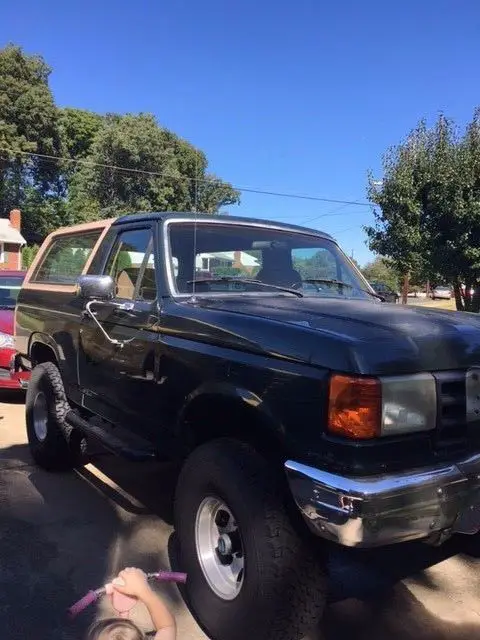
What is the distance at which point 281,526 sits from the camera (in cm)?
245

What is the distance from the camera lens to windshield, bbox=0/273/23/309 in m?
8.21

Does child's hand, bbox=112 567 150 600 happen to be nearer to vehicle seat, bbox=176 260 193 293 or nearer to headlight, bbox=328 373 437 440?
headlight, bbox=328 373 437 440

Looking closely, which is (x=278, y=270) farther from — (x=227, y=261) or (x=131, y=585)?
(x=131, y=585)

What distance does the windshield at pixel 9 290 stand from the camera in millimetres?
8215

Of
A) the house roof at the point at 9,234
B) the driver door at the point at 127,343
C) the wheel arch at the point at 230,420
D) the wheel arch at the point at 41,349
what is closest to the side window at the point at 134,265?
the driver door at the point at 127,343

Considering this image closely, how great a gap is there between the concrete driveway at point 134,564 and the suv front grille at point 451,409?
856mm

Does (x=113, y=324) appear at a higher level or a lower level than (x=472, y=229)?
lower

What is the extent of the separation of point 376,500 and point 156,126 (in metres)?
44.3

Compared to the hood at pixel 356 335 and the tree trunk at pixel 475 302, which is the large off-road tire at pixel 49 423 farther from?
the tree trunk at pixel 475 302

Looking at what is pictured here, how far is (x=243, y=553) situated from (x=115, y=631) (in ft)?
1.95

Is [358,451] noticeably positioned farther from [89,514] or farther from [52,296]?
[52,296]

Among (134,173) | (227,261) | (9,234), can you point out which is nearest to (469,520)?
(227,261)

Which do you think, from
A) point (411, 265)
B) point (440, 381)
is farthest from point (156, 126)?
point (440, 381)

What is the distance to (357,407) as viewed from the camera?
227cm
